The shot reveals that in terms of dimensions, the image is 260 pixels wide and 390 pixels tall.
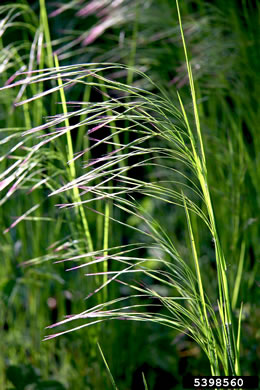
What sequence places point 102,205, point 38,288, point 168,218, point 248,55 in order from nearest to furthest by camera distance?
point 38,288, point 248,55, point 102,205, point 168,218

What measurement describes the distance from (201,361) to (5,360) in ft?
1.43

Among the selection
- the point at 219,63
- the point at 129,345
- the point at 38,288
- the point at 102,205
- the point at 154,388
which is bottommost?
the point at 154,388

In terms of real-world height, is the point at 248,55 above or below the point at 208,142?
above

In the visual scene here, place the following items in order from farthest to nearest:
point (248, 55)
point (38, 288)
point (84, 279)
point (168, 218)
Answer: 1. point (168, 218)
2. point (248, 55)
3. point (38, 288)
4. point (84, 279)

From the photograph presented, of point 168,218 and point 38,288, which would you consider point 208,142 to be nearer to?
point 168,218

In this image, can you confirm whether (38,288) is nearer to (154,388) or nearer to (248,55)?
(154,388)

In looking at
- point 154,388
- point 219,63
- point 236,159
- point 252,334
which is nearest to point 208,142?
point 236,159

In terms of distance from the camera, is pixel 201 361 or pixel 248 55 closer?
pixel 201 361

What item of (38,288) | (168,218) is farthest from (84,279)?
(168,218)

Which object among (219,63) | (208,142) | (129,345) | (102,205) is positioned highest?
(219,63)

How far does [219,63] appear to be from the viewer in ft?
4.70

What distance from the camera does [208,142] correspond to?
1.41m

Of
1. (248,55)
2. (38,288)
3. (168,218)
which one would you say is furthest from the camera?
(168,218)

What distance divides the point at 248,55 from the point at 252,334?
67 centimetres
